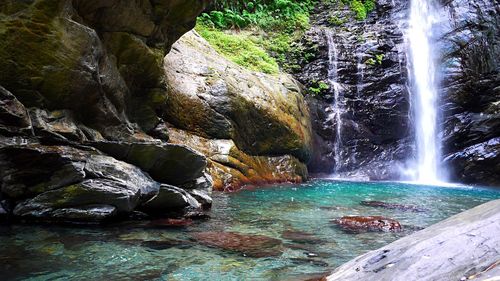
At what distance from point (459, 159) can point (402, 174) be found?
7.57ft

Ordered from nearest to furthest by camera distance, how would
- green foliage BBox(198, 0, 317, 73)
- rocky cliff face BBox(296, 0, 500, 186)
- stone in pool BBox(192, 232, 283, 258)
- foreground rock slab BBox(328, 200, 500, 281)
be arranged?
foreground rock slab BBox(328, 200, 500, 281), stone in pool BBox(192, 232, 283, 258), rocky cliff face BBox(296, 0, 500, 186), green foliage BBox(198, 0, 317, 73)

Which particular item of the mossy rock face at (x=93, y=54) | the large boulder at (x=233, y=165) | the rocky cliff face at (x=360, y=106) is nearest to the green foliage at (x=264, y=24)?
the rocky cliff face at (x=360, y=106)

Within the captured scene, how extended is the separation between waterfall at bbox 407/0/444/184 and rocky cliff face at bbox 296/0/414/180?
403 mm

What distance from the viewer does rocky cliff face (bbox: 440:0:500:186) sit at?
15797 mm

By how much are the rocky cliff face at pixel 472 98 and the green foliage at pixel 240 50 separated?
7.71 m

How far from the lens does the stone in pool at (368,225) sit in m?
5.96

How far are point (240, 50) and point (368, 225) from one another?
1104cm

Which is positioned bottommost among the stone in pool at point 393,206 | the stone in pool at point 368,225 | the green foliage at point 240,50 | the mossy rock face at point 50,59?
the stone in pool at point 368,225

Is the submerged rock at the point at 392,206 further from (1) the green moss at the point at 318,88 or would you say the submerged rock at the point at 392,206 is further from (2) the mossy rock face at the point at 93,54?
(1) the green moss at the point at 318,88

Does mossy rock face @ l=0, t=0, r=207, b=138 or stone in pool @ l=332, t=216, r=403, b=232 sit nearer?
mossy rock face @ l=0, t=0, r=207, b=138

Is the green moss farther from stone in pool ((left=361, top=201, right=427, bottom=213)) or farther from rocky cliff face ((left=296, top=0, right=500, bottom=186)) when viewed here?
stone in pool ((left=361, top=201, right=427, bottom=213))

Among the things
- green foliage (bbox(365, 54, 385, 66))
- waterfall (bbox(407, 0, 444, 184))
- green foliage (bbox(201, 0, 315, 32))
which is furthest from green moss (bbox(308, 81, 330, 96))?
waterfall (bbox(407, 0, 444, 184))

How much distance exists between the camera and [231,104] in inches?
460

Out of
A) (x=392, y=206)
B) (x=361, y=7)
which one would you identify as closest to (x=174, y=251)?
(x=392, y=206)
